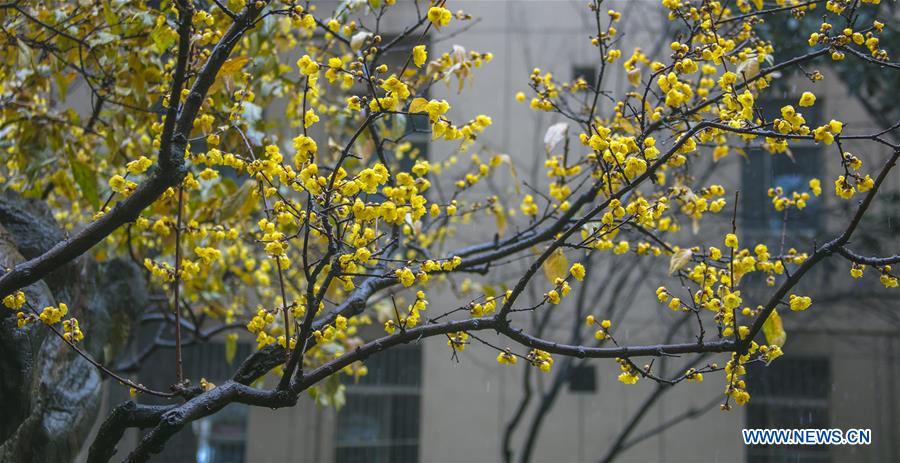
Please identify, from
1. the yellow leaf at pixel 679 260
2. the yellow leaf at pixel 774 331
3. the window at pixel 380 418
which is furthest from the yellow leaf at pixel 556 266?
the window at pixel 380 418

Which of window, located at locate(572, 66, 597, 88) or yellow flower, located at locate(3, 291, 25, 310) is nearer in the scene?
yellow flower, located at locate(3, 291, 25, 310)

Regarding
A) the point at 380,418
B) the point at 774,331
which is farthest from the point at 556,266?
A: the point at 380,418

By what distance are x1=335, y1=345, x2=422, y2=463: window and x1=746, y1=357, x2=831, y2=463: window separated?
367 centimetres

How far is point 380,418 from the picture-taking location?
9.80 m

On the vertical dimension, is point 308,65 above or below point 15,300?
above

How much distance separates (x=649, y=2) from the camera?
9.15 metres

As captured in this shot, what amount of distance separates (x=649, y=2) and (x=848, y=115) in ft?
8.89

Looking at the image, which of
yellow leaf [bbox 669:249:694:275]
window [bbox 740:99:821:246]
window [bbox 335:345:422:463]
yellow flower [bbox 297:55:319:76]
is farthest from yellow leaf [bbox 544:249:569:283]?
window [bbox 335:345:422:463]

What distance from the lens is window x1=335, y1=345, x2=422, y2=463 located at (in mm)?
9719

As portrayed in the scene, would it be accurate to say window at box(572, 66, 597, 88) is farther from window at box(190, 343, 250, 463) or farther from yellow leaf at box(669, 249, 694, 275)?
yellow leaf at box(669, 249, 694, 275)

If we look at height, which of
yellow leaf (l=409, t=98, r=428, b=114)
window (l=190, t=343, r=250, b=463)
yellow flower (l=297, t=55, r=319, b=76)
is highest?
yellow flower (l=297, t=55, r=319, b=76)

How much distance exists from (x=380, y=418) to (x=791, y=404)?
443cm

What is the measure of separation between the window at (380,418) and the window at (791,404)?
12.0 feet

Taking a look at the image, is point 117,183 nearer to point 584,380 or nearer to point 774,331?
point 774,331
